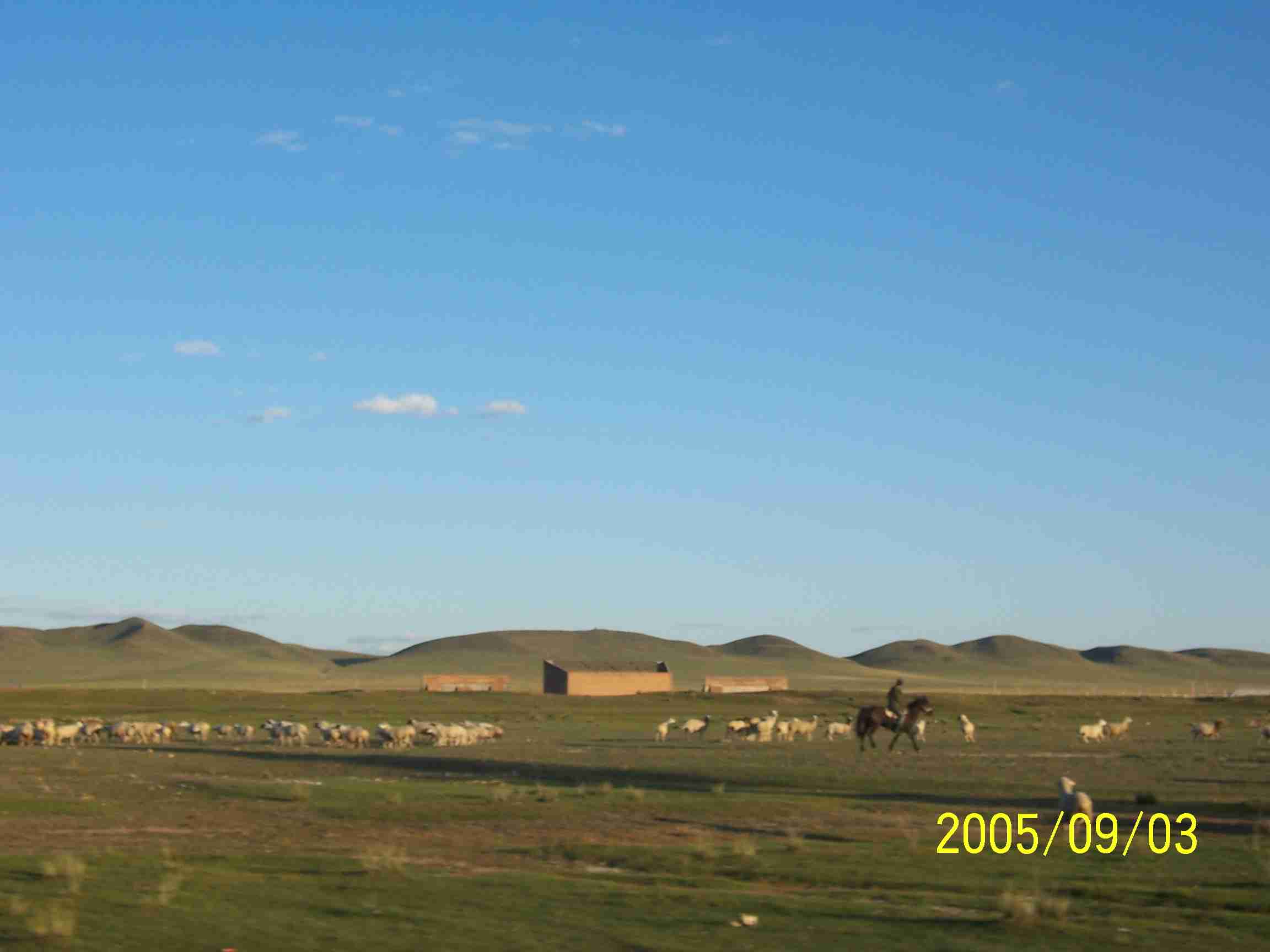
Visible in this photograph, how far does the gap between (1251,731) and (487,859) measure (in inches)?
2070

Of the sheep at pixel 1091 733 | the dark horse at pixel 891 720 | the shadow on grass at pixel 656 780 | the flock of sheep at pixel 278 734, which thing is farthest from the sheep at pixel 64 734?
the sheep at pixel 1091 733

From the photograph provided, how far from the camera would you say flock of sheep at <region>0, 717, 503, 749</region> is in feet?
175

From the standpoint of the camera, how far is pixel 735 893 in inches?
701

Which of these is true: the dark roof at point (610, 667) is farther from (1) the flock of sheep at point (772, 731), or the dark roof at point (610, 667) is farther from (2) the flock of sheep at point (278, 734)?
(2) the flock of sheep at point (278, 734)

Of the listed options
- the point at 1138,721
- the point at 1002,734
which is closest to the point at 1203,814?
the point at 1002,734

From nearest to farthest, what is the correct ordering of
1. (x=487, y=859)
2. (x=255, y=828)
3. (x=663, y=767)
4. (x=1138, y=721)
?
(x=487, y=859)
(x=255, y=828)
(x=663, y=767)
(x=1138, y=721)

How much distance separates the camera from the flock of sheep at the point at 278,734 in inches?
2105

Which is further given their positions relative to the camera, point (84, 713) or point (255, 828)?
point (84, 713)

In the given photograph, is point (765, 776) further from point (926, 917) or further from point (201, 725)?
point (201, 725)

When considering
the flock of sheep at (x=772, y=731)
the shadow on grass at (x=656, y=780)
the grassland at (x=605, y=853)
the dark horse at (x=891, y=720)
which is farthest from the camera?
the flock of sheep at (x=772, y=731)

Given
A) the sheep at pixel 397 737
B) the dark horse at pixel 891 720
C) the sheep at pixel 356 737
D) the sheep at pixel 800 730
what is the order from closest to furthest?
the dark horse at pixel 891 720
the sheep at pixel 397 737
the sheep at pixel 356 737
the sheep at pixel 800 730
